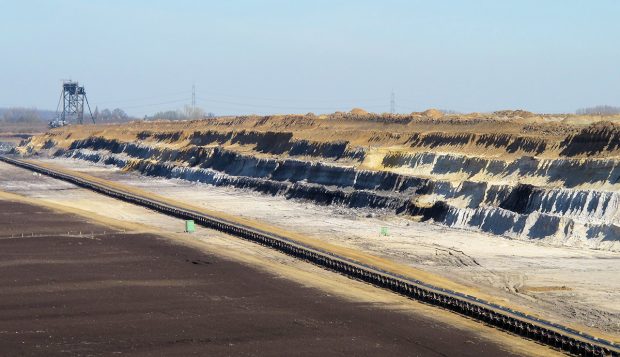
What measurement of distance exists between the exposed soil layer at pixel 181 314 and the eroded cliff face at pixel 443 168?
16.2m

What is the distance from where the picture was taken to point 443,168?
60062mm

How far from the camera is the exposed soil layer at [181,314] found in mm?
23969

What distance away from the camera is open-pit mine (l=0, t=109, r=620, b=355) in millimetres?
30000

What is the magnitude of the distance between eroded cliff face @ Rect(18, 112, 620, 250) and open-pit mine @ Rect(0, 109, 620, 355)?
0.37ft

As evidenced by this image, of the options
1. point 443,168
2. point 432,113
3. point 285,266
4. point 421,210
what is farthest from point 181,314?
point 432,113

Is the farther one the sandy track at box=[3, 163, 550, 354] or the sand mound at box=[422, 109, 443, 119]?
the sand mound at box=[422, 109, 443, 119]

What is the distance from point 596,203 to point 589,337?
20.1m

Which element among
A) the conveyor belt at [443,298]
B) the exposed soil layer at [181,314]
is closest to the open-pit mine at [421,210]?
the conveyor belt at [443,298]

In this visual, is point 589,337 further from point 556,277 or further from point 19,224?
point 19,224

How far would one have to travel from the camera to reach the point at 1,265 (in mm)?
34906

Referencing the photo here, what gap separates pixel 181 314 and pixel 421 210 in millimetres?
27761

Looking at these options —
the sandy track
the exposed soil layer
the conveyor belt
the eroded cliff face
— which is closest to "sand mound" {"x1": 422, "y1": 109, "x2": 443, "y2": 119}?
the eroded cliff face

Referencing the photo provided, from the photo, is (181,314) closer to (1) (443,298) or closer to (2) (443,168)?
(1) (443,298)

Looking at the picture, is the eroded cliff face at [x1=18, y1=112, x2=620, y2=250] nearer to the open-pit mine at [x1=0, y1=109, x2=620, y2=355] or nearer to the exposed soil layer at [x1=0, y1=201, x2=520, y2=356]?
the open-pit mine at [x1=0, y1=109, x2=620, y2=355]
